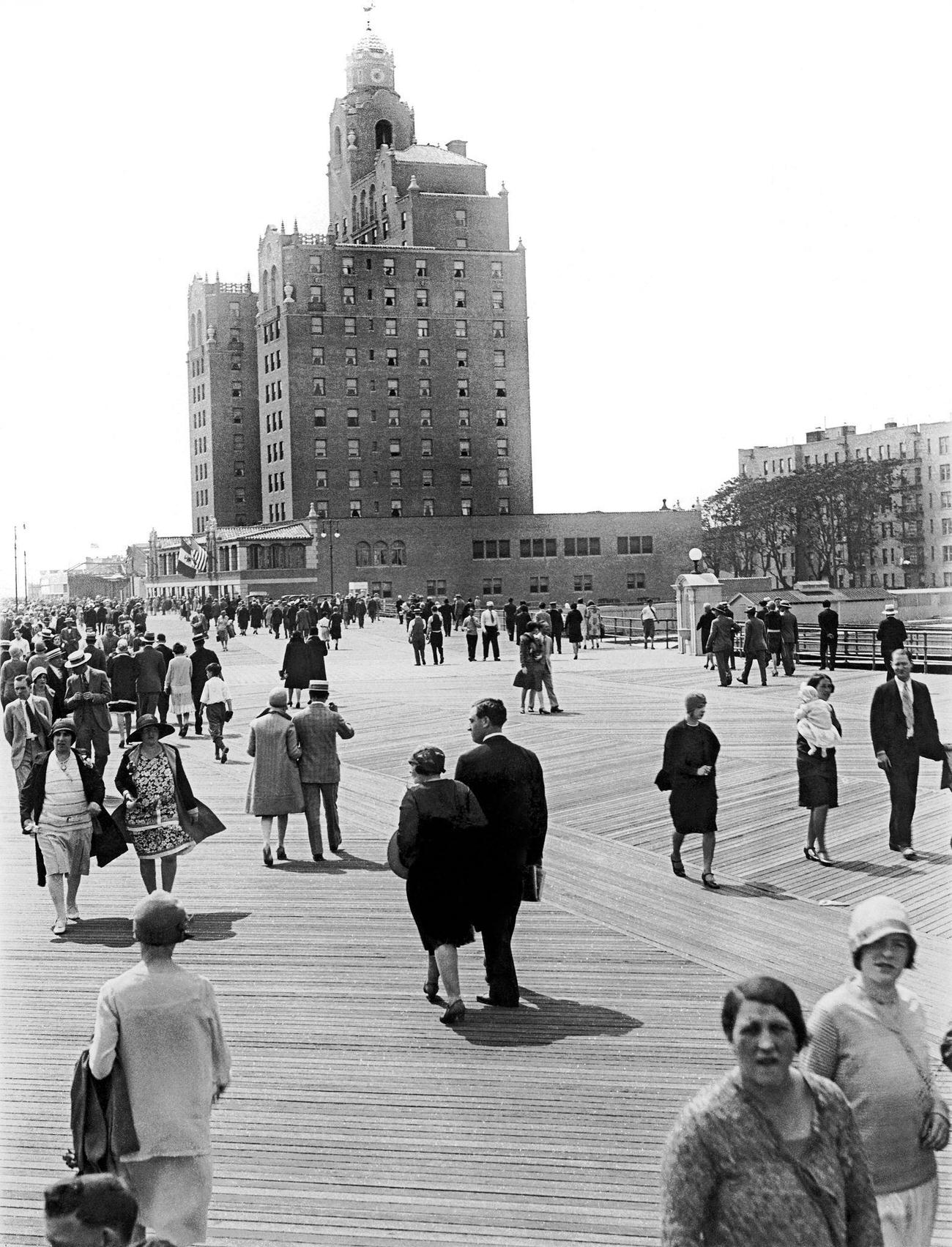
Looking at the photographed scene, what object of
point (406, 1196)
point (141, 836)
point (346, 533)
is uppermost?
point (346, 533)

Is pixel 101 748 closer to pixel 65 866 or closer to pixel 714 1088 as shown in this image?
pixel 65 866

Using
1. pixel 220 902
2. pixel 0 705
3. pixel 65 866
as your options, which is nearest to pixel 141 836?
pixel 65 866

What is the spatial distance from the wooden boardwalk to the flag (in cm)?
7835

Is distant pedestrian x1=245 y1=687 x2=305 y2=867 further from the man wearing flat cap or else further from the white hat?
the white hat

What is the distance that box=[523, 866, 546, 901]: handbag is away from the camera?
8.88m

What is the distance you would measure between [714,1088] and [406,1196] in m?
2.83

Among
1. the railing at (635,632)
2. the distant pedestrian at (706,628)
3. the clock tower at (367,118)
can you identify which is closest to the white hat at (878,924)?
the distant pedestrian at (706,628)

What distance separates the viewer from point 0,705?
20094 millimetres

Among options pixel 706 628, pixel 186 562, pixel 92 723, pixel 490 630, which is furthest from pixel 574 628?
pixel 186 562

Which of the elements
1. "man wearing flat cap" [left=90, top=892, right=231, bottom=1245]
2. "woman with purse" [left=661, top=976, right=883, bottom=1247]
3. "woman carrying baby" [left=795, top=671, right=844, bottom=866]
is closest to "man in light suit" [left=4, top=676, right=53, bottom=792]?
"woman carrying baby" [left=795, top=671, right=844, bottom=866]

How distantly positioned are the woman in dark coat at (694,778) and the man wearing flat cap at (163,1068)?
23.7ft

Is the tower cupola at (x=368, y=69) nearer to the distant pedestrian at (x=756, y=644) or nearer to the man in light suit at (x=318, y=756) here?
the distant pedestrian at (x=756, y=644)

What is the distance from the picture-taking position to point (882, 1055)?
171 inches

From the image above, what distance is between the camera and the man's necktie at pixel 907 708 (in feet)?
41.2
